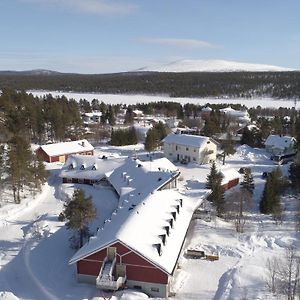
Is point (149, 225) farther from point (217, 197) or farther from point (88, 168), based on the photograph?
point (88, 168)

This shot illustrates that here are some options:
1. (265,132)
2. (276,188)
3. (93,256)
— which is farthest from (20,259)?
(265,132)

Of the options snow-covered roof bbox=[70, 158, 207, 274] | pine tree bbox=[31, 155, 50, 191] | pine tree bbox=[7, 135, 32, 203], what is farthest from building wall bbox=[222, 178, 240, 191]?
pine tree bbox=[7, 135, 32, 203]

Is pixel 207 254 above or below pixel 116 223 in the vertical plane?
below

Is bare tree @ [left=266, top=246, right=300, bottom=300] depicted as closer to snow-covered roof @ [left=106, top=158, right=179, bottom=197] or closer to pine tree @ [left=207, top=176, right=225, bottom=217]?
pine tree @ [left=207, top=176, right=225, bottom=217]

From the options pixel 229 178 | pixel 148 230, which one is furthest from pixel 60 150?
pixel 148 230

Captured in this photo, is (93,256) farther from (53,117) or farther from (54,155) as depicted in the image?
(53,117)

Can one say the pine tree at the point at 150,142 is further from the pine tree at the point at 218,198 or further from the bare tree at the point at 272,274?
the bare tree at the point at 272,274

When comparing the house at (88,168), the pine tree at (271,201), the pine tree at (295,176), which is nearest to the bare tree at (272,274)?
the pine tree at (271,201)
